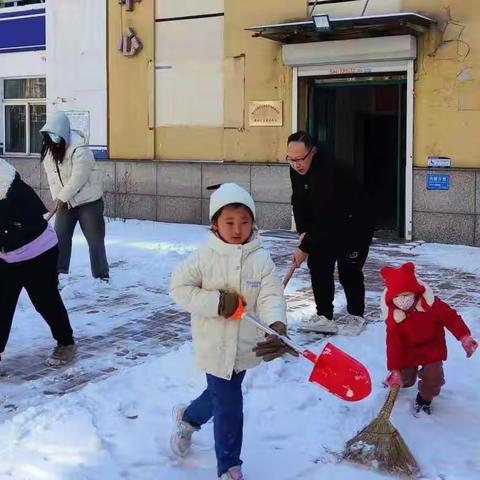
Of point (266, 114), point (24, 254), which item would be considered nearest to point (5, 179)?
point (24, 254)

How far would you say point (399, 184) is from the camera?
11.5 meters

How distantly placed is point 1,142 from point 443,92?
9232 millimetres

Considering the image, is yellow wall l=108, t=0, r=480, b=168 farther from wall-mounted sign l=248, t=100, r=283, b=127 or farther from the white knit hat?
the white knit hat

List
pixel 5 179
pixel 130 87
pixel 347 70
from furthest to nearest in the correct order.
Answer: pixel 130 87
pixel 347 70
pixel 5 179

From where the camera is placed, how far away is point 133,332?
614 cm

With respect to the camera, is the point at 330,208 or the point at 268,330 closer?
the point at 268,330

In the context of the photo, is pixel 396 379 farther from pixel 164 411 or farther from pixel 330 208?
pixel 330 208

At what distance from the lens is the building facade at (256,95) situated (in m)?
10.6

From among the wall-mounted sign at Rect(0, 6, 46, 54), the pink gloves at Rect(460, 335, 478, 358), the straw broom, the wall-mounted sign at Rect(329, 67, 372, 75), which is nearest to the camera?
the straw broom

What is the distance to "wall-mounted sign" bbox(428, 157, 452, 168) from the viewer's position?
10656 mm

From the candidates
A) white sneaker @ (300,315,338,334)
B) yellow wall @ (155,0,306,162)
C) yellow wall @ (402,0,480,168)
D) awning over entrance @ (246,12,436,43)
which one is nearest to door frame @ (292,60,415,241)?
yellow wall @ (402,0,480,168)

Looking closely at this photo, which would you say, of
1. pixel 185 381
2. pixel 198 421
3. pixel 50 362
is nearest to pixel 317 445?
pixel 198 421

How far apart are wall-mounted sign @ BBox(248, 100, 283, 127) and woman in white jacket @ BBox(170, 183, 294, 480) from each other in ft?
28.4

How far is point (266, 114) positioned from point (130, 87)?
2739 mm
